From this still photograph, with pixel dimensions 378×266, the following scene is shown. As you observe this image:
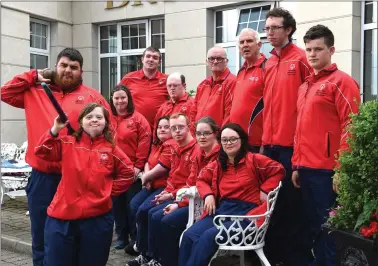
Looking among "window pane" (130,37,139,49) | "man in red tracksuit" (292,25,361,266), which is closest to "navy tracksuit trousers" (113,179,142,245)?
"man in red tracksuit" (292,25,361,266)

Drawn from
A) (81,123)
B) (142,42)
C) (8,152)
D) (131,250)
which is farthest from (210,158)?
(142,42)

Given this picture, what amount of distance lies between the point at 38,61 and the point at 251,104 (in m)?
8.68

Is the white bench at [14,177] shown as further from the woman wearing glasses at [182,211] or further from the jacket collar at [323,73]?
the jacket collar at [323,73]

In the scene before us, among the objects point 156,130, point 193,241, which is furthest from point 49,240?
point 156,130

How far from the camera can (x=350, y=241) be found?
2639mm

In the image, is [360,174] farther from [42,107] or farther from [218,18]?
[218,18]

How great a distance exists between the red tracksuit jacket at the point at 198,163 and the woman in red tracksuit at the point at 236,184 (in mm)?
263

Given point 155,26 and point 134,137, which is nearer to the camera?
point 134,137

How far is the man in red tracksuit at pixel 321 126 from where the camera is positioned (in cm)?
372

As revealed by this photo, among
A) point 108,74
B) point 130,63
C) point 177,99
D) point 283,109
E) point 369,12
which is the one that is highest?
point 369,12

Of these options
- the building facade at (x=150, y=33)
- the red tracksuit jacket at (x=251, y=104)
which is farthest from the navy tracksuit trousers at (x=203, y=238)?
the building facade at (x=150, y=33)

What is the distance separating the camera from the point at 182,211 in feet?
14.7

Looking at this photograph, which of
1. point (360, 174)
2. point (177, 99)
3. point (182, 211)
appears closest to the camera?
point (360, 174)

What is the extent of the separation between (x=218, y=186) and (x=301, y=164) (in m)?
0.79
